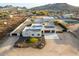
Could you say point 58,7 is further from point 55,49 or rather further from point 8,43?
point 8,43

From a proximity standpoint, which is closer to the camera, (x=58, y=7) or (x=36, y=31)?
(x=36, y=31)

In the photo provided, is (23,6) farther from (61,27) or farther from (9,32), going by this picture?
(61,27)

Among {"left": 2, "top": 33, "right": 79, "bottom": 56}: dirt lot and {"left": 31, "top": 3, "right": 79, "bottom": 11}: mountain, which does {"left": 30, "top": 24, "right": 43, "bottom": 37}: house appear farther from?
{"left": 31, "top": 3, "right": 79, "bottom": 11}: mountain

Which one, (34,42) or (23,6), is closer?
(34,42)

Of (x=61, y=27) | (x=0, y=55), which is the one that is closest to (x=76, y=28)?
(x=61, y=27)

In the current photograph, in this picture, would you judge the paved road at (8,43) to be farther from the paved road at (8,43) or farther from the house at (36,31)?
the house at (36,31)

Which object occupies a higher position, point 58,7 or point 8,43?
point 58,7

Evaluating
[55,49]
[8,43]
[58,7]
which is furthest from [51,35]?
[8,43]

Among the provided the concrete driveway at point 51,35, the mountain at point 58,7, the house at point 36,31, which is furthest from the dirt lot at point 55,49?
the mountain at point 58,7

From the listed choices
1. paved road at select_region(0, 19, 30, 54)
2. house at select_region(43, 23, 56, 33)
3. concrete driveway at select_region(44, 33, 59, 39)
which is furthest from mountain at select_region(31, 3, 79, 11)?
paved road at select_region(0, 19, 30, 54)
